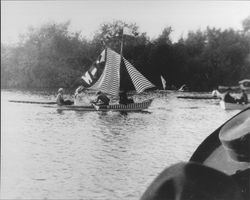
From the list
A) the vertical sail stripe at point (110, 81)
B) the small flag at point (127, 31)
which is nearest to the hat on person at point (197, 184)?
the small flag at point (127, 31)

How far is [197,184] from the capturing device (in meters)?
0.23

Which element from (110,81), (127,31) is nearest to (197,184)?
(127,31)

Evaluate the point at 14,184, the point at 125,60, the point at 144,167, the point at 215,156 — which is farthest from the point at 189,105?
the point at 215,156

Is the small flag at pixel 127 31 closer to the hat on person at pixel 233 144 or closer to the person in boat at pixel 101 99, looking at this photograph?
the hat on person at pixel 233 144

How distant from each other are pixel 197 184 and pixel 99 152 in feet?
8.68

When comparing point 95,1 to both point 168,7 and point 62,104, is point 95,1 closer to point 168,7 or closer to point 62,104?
point 168,7

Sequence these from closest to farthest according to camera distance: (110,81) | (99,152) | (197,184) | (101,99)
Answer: (197,184) → (99,152) → (110,81) → (101,99)

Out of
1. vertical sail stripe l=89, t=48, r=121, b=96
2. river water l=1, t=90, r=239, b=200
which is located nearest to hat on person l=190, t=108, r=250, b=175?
river water l=1, t=90, r=239, b=200

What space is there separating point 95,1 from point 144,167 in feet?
4.19

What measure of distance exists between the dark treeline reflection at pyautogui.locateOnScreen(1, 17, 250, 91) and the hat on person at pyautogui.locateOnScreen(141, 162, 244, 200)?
2.92ft

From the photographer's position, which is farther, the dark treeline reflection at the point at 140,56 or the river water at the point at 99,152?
the river water at the point at 99,152

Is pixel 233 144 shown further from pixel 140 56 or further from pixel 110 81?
pixel 110 81

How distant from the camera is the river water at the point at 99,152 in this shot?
2287 millimetres

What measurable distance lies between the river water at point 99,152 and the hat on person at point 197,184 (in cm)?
158
